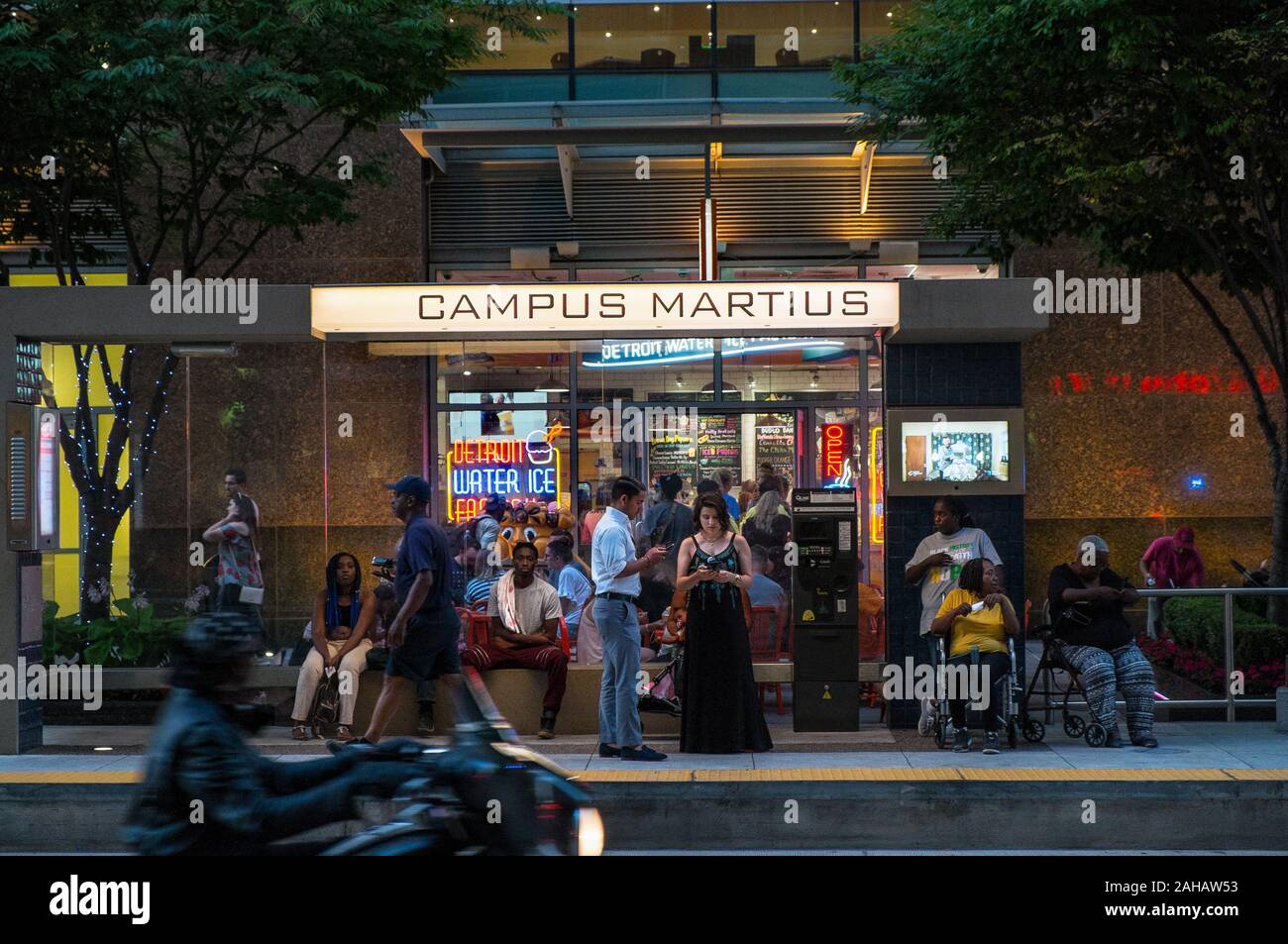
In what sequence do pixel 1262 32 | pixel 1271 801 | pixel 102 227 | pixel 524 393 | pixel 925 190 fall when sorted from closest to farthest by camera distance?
pixel 1271 801 < pixel 1262 32 < pixel 524 393 < pixel 102 227 < pixel 925 190

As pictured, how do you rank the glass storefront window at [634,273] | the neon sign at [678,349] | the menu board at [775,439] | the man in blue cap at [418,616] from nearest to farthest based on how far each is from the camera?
1. the man in blue cap at [418,616]
2. the neon sign at [678,349]
3. the menu board at [775,439]
4. the glass storefront window at [634,273]

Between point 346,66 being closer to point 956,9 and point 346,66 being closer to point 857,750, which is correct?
point 956,9

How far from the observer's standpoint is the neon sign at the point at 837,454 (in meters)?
11.9

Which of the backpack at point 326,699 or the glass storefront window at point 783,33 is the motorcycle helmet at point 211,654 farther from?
the glass storefront window at point 783,33

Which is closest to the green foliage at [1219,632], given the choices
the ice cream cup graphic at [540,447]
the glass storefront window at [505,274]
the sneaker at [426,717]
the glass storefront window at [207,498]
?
the ice cream cup graphic at [540,447]

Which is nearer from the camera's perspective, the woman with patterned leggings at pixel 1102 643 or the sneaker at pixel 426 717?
the woman with patterned leggings at pixel 1102 643

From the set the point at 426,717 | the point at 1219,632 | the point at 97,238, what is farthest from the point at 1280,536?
the point at 97,238

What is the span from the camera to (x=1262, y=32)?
10617 mm

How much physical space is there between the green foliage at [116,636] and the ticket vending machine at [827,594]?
489 centimetres

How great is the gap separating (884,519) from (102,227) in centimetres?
885

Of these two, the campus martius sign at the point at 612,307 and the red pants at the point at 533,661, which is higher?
the campus martius sign at the point at 612,307

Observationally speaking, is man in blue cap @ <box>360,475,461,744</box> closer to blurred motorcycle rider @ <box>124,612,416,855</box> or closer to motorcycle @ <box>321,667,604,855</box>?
motorcycle @ <box>321,667,604,855</box>

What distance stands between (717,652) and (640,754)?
0.89m
